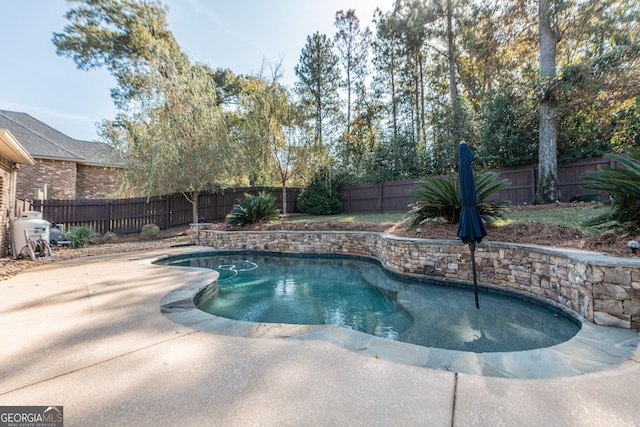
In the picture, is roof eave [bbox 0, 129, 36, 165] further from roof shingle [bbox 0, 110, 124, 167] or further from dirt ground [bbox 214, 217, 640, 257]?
dirt ground [bbox 214, 217, 640, 257]

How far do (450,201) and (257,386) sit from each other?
536cm

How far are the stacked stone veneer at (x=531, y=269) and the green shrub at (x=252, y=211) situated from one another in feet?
10.5

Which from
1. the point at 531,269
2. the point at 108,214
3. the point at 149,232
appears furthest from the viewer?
the point at 108,214

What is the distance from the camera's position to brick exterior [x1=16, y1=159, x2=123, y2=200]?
42.9ft

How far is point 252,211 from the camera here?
A: 10.1 m

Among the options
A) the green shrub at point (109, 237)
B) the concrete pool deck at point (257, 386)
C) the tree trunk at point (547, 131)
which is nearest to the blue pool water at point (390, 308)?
the concrete pool deck at point (257, 386)

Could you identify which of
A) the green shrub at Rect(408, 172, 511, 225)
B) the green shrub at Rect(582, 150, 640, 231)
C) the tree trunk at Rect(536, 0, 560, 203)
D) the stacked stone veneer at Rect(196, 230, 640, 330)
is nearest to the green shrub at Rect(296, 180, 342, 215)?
the stacked stone veneer at Rect(196, 230, 640, 330)

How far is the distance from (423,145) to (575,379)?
1459 cm

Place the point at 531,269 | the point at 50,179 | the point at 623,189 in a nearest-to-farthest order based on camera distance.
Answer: the point at 623,189 < the point at 531,269 < the point at 50,179

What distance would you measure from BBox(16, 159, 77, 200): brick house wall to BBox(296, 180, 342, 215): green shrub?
11.9 metres

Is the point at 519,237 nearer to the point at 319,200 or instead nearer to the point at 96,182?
the point at 319,200

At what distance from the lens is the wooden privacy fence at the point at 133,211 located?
35.6 feet

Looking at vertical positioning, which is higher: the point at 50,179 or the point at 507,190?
the point at 50,179

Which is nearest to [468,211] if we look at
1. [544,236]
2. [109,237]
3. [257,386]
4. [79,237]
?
[544,236]
